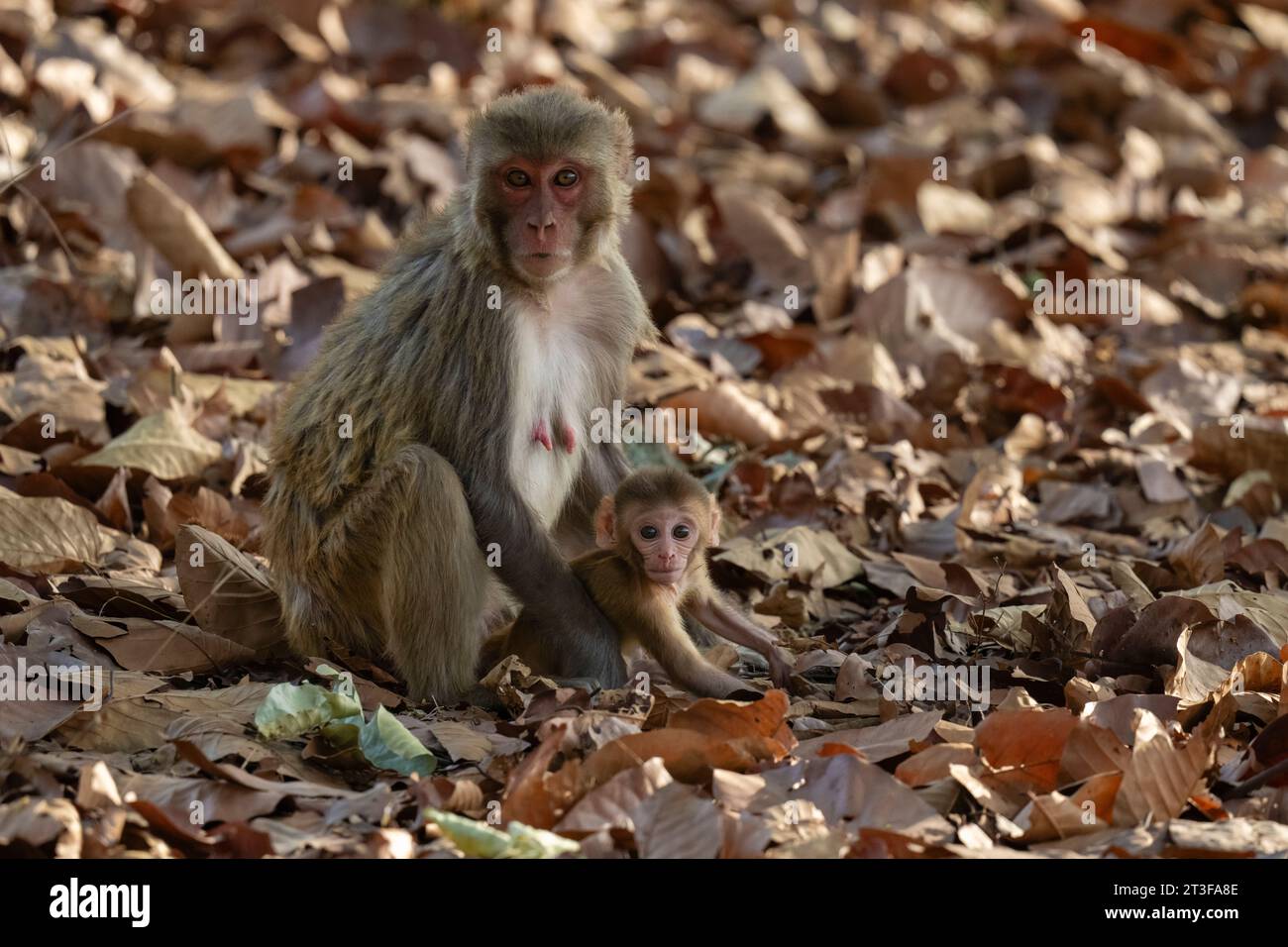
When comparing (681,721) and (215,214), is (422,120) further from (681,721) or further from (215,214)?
(681,721)

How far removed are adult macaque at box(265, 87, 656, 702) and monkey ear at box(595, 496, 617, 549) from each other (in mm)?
185

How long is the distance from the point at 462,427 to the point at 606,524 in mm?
601

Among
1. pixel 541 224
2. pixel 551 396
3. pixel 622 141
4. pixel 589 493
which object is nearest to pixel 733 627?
pixel 589 493

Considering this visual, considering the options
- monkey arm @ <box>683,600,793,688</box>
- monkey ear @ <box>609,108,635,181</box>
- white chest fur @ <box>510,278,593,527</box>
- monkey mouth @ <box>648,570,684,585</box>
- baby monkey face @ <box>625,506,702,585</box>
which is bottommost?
monkey arm @ <box>683,600,793,688</box>

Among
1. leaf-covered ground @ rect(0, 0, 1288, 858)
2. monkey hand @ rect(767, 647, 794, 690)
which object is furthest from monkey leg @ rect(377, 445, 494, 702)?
monkey hand @ rect(767, 647, 794, 690)

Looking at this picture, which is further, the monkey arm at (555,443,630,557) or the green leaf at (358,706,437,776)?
the monkey arm at (555,443,630,557)

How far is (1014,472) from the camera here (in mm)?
8047

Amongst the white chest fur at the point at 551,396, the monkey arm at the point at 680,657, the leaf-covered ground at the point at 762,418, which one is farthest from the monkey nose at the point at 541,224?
the leaf-covered ground at the point at 762,418

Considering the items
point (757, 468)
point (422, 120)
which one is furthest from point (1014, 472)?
point (422, 120)

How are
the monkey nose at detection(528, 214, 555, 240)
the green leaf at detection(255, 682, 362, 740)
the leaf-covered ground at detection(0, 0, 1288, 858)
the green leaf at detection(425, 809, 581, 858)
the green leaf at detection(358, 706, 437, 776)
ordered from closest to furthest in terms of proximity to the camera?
the green leaf at detection(425, 809, 581, 858)
the leaf-covered ground at detection(0, 0, 1288, 858)
the green leaf at detection(358, 706, 437, 776)
the green leaf at detection(255, 682, 362, 740)
the monkey nose at detection(528, 214, 555, 240)

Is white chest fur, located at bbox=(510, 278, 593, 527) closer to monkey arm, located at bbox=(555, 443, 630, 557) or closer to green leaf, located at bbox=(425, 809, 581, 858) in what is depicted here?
monkey arm, located at bbox=(555, 443, 630, 557)

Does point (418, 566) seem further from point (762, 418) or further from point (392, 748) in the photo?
point (762, 418)

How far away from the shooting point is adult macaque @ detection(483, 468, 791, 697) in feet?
18.8

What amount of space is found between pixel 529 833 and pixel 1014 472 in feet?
14.3
